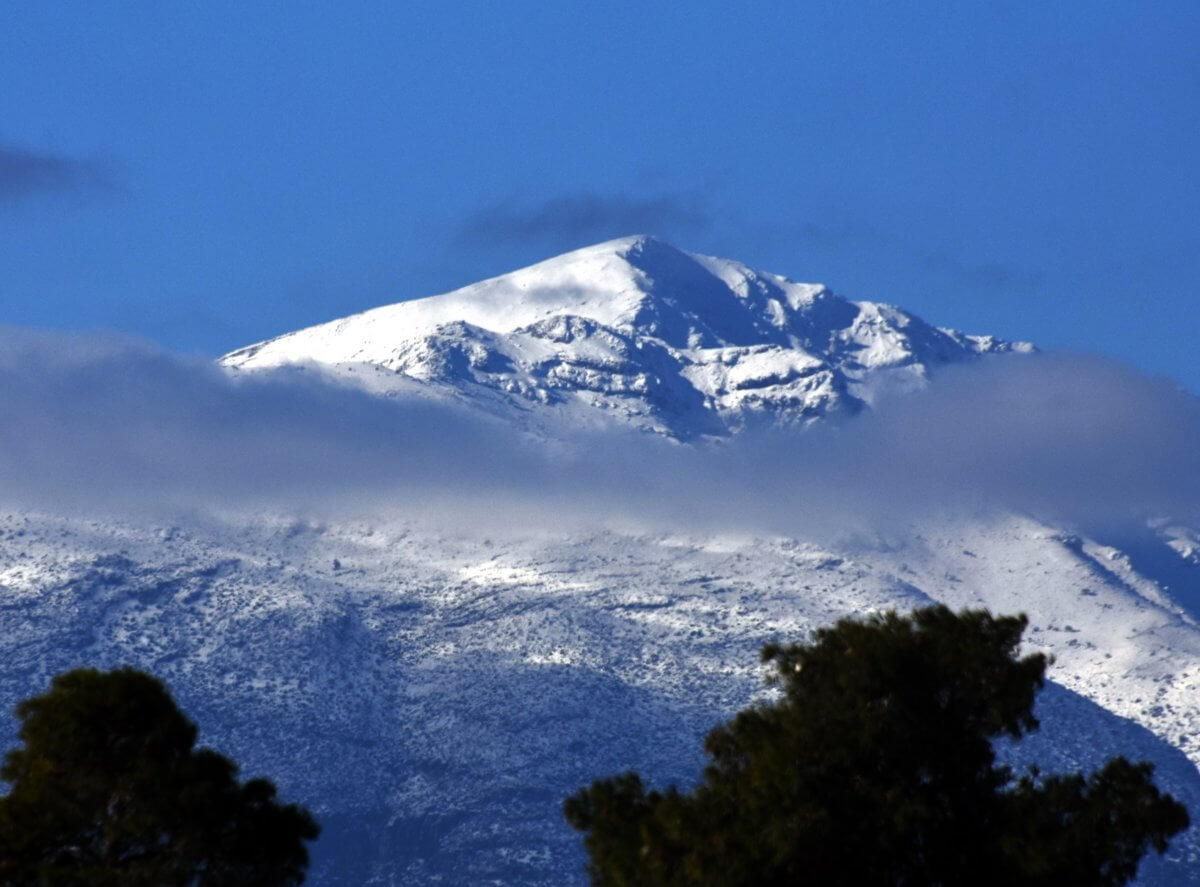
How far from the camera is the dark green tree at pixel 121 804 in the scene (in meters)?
61.9

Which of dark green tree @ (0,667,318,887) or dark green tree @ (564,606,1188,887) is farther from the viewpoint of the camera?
dark green tree @ (564,606,1188,887)

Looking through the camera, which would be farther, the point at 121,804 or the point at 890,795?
the point at 890,795

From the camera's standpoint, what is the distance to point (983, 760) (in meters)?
67.8

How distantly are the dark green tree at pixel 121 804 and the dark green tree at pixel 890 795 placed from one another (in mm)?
11201

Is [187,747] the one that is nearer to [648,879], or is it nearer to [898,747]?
[648,879]

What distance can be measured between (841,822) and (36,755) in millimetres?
22232

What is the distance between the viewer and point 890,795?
214ft

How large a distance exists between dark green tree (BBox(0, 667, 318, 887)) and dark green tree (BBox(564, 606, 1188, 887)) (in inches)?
441

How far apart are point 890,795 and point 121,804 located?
2118 cm

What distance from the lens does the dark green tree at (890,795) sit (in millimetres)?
64688

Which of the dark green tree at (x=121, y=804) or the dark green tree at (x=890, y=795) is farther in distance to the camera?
the dark green tree at (x=890, y=795)

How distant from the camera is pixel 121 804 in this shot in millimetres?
62781

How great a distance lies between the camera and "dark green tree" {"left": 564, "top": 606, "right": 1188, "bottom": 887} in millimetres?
64688

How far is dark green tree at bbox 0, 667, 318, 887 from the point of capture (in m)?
61.9
